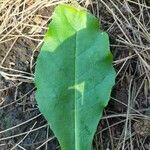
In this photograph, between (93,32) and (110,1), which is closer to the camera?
(93,32)

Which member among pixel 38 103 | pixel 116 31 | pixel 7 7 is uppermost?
pixel 7 7

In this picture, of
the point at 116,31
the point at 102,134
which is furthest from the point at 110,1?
the point at 102,134

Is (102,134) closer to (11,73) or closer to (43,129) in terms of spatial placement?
(43,129)
